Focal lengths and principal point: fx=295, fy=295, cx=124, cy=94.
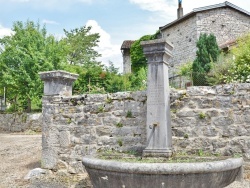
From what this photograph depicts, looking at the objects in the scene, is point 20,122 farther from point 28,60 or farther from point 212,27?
point 212,27

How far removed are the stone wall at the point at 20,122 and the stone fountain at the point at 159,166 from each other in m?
11.4

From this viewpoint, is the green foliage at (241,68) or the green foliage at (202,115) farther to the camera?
the green foliage at (241,68)

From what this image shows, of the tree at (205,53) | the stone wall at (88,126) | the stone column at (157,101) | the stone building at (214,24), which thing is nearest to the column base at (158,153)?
the stone column at (157,101)

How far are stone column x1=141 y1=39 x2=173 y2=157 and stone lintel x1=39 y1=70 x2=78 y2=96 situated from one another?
81.6 inches

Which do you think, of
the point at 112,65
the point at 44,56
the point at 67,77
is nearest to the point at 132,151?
the point at 67,77

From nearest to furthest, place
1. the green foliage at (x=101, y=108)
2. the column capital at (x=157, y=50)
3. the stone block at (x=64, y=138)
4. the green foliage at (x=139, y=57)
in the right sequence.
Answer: the column capital at (x=157, y=50) → the green foliage at (x=101, y=108) → the stone block at (x=64, y=138) → the green foliage at (x=139, y=57)

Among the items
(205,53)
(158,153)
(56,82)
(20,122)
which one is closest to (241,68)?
(158,153)

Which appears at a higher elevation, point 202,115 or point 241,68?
point 241,68

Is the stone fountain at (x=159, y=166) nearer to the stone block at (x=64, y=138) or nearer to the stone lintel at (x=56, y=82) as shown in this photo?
the stone block at (x=64, y=138)

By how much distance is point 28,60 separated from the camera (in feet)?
50.4

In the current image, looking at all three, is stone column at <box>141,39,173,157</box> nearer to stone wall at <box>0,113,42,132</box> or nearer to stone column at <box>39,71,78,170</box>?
stone column at <box>39,71,78,170</box>

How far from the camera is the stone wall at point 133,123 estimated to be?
4.64m

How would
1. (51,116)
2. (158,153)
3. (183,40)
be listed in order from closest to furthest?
(158,153) < (51,116) < (183,40)

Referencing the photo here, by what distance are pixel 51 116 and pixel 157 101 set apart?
246 cm
